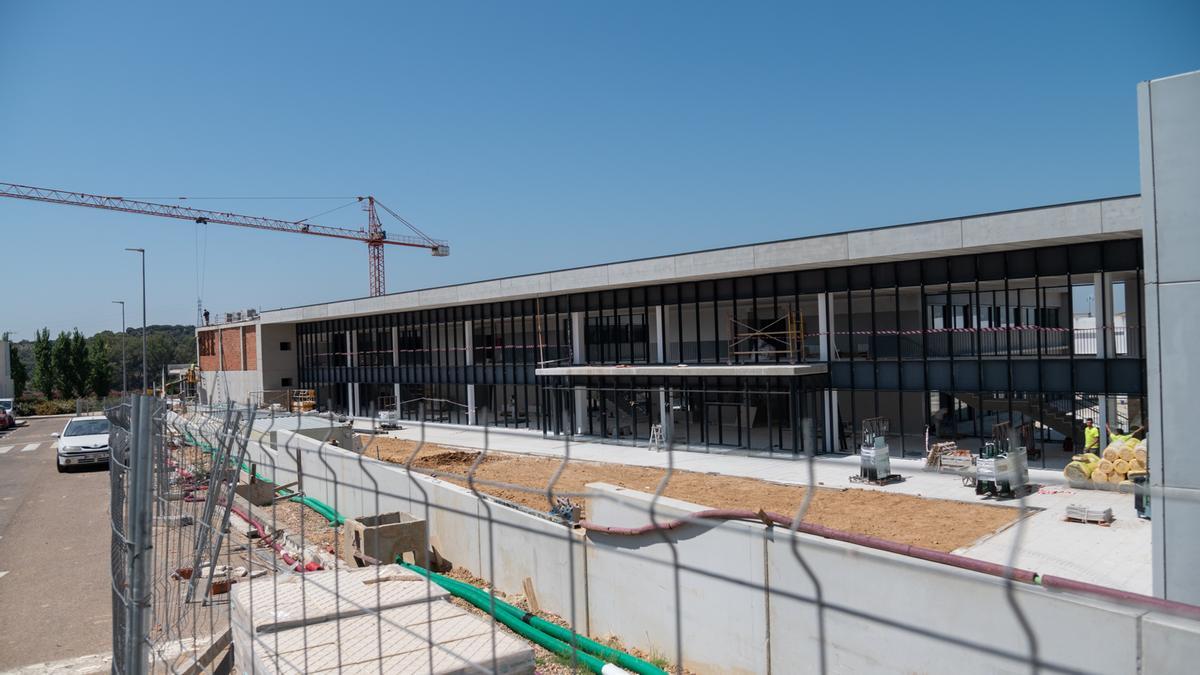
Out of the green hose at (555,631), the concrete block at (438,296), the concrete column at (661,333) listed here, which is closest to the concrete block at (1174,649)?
the green hose at (555,631)

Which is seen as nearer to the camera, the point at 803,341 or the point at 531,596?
the point at 531,596

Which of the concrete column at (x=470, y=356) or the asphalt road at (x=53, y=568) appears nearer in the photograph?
the asphalt road at (x=53, y=568)

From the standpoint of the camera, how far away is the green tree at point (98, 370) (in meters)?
79.6

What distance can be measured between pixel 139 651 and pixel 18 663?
5.56 meters

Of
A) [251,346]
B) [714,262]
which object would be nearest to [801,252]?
[714,262]

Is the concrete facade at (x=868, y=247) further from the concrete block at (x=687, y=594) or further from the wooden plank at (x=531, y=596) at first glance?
the wooden plank at (x=531, y=596)

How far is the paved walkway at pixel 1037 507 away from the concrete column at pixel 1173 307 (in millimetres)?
1621

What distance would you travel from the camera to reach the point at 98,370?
80.4m

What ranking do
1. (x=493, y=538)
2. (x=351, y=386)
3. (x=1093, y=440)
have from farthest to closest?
(x=351, y=386) < (x=1093, y=440) < (x=493, y=538)

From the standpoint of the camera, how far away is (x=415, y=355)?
46.1m

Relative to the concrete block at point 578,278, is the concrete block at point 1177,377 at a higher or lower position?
lower

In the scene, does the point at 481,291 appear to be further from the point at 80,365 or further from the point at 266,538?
the point at 80,365

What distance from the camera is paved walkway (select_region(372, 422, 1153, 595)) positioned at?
12445 millimetres

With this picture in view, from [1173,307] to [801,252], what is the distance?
16.7 m
